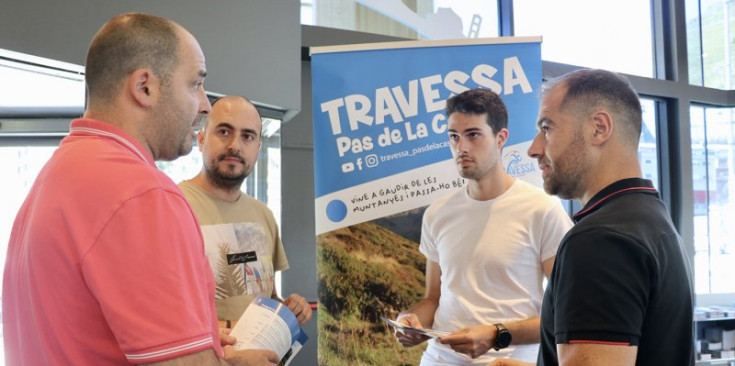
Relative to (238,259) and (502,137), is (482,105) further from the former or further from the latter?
(238,259)

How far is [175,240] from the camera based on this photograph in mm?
1062

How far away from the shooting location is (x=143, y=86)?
4.05ft

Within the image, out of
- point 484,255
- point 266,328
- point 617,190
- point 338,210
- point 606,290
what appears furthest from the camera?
point 338,210

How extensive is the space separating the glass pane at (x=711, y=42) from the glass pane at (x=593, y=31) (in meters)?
0.55

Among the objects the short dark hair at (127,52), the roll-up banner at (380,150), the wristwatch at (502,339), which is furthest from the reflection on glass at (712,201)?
the short dark hair at (127,52)

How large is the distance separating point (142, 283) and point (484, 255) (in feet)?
5.61


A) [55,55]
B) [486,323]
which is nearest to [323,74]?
[55,55]

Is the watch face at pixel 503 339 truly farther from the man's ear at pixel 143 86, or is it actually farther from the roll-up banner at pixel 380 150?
the man's ear at pixel 143 86

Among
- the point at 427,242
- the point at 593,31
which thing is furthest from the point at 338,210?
the point at 593,31

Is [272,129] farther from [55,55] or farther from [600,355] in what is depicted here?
[600,355]

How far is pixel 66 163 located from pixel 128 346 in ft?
1.12

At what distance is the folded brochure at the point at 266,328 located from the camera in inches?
65.6

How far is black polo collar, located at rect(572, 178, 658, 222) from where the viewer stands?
1.39 metres

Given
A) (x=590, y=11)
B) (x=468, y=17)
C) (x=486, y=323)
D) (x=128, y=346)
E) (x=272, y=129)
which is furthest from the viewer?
(x=590, y=11)
